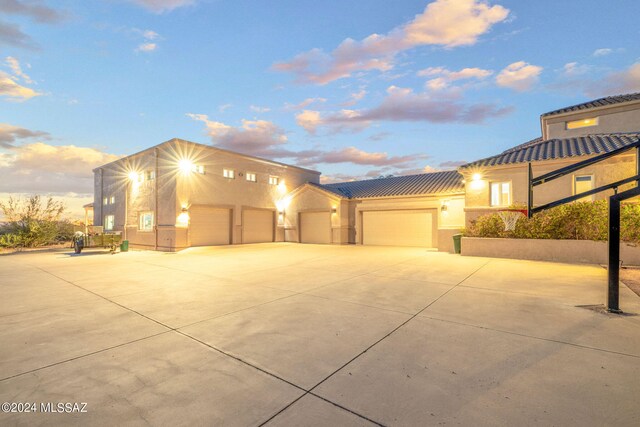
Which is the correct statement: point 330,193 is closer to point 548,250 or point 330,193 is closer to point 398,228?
point 398,228

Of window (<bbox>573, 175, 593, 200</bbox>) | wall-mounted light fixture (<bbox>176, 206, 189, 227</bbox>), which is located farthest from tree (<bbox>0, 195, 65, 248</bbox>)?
window (<bbox>573, 175, 593, 200</bbox>)

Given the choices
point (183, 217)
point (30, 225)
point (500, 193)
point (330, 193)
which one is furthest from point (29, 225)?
point (500, 193)

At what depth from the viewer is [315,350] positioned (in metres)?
3.65

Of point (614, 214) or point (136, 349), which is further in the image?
point (614, 214)

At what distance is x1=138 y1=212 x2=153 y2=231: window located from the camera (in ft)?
62.8

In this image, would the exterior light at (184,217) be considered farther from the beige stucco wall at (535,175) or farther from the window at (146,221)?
the beige stucco wall at (535,175)

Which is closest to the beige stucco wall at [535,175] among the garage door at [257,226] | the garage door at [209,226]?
the garage door at [257,226]

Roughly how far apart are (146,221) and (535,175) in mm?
23413

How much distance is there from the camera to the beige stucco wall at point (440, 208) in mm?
16016

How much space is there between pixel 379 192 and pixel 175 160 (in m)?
13.8

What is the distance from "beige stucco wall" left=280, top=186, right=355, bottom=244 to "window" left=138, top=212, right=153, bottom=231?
9.50 metres

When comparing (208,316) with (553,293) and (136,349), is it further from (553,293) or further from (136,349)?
(553,293)

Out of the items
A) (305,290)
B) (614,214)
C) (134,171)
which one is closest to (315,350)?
(305,290)

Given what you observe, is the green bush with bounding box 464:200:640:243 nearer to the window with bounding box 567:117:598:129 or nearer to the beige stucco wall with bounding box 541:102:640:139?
the beige stucco wall with bounding box 541:102:640:139
